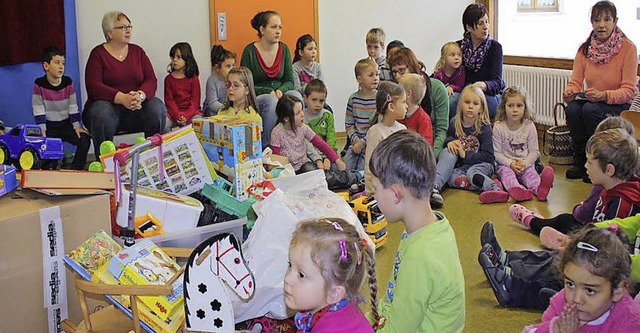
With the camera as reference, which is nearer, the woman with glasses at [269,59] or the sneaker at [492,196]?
the sneaker at [492,196]

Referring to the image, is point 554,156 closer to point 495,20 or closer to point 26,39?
point 495,20

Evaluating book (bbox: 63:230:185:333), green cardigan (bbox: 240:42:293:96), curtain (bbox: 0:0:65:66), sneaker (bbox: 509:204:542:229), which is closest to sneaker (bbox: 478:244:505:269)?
sneaker (bbox: 509:204:542:229)

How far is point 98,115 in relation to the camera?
493 cm

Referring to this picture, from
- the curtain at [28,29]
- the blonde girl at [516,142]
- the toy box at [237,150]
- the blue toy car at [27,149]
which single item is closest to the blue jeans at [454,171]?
the blonde girl at [516,142]

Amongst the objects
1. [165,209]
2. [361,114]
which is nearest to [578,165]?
[361,114]

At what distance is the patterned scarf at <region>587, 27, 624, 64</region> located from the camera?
5082mm

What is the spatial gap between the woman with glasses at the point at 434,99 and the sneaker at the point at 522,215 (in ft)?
3.49

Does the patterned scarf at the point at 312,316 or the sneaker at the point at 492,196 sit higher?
the patterned scarf at the point at 312,316

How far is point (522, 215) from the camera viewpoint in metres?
3.97

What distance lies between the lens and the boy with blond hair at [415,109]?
15.7 ft

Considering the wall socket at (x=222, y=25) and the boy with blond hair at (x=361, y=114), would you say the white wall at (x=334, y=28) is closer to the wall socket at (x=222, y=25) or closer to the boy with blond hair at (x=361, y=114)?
the wall socket at (x=222, y=25)

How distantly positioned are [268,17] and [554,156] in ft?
7.69

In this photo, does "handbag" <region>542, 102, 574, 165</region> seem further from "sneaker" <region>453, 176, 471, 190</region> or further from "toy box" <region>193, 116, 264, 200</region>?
"toy box" <region>193, 116, 264, 200</region>

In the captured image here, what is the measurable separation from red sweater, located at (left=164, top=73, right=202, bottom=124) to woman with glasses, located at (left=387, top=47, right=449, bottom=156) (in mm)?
1564
